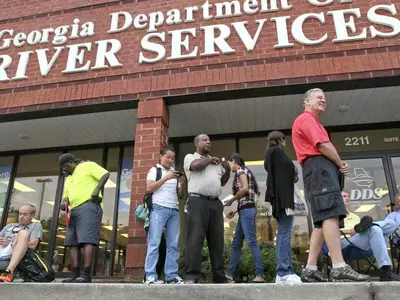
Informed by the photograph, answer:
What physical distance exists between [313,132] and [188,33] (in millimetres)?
3686

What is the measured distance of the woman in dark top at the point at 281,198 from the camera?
358cm

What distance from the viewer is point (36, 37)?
688 cm

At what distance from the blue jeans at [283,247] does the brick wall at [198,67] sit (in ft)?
8.32

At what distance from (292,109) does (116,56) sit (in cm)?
301

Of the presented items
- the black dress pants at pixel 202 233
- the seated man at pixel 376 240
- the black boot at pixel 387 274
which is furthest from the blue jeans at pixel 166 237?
the black boot at pixel 387 274

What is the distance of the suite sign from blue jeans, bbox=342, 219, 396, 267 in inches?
110

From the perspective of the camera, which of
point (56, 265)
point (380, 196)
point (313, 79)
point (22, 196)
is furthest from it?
point (22, 196)

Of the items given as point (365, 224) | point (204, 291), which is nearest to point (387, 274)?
point (365, 224)

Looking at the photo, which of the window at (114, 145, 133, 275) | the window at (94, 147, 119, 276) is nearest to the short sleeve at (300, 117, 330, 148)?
the window at (114, 145, 133, 275)

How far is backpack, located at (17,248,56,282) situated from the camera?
4094 mm

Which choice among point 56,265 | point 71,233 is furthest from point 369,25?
point 56,265

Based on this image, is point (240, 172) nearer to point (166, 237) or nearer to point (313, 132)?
point (166, 237)

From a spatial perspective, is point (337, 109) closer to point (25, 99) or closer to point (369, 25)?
point (369, 25)

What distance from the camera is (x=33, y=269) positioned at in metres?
4.11
